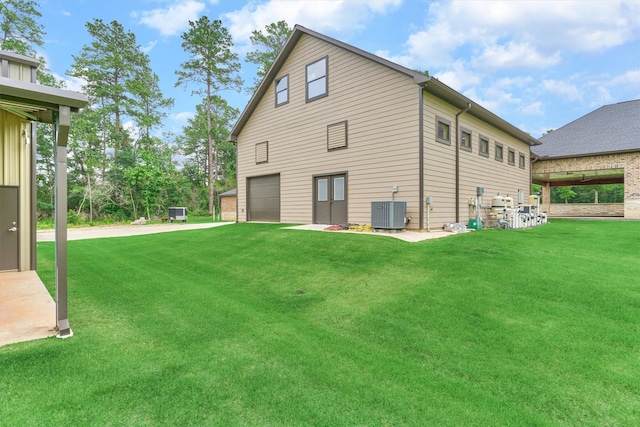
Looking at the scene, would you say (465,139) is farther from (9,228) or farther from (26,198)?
(9,228)

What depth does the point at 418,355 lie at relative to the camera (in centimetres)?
310

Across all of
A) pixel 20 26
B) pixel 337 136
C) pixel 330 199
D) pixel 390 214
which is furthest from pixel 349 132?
pixel 20 26

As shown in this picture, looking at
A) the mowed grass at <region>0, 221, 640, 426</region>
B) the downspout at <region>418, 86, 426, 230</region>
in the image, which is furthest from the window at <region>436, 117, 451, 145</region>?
the mowed grass at <region>0, 221, 640, 426</region>

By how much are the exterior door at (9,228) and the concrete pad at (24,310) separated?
658 mm

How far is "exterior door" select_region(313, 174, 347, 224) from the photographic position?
1084 centimetres

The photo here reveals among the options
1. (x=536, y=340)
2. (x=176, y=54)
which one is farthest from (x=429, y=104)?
(x=176, y=54)

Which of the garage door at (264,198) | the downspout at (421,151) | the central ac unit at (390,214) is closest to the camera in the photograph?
the central ac unit at (390,214)

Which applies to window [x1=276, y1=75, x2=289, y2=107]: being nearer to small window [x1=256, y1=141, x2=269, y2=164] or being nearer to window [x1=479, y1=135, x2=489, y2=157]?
small window [x1=256, y1=141, x2=269, y2=164]

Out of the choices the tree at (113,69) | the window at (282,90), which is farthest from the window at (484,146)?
the tree at (113,69)

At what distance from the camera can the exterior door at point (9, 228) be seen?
6426 mm

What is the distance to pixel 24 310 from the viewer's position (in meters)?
4.24

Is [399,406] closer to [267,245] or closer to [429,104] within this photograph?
[267,245]

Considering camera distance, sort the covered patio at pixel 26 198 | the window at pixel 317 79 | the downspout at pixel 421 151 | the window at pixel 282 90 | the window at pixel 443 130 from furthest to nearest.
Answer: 1. the window at pixel 282 90
2. the window at pixel 317 79
3. the window at pixel 443 130
4. the downspout at pixel 421 151
5. the covered patio at pixel 26 198

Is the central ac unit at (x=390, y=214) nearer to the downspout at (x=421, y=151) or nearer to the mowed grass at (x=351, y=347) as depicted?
the downspout at (x=421, y=151)
